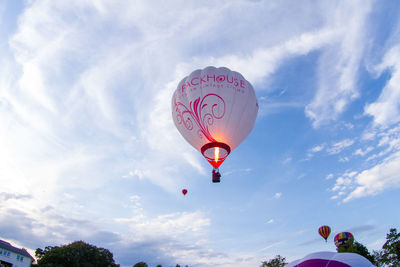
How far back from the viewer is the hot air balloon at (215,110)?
1492cm

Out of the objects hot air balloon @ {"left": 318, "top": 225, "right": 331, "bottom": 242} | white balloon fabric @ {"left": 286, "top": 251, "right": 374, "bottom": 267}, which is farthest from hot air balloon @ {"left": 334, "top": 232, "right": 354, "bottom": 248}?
white balloon fabric @ {"left": 286, "top": 251, "right": 374, "bottom": 267}

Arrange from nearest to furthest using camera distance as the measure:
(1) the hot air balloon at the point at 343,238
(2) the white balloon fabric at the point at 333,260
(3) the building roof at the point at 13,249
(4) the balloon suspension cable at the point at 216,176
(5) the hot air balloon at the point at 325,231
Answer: (2) the white balloon fabric at the point at 333,260, (4) the balloon suspension cable at the point at 216,176, (5) the hot air balloon at the point at 325,231, (1) the hot air balloon at the point at 343,238, (3) the building roof at the point at 13,249

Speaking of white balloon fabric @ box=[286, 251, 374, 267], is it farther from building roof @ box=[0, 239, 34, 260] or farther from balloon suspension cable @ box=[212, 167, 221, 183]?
building roof @ box=[0, 239, 34, 260]

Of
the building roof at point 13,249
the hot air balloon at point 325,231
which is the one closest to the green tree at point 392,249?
the hot air balloon at point 325,231

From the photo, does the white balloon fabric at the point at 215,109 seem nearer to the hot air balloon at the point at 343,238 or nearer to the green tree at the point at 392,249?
the green tree at the point at 392,249

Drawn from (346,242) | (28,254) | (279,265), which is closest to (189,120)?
(279,265)

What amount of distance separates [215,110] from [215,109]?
53mm

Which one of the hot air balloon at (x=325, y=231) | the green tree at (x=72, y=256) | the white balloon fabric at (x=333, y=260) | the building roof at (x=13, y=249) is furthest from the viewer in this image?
the building roof at (x=13, y=249)

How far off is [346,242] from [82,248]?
4382 cm

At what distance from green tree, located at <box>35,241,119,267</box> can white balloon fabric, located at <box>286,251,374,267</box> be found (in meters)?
50.5

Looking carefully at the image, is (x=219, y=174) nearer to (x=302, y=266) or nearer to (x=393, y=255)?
(x=302, y=266)

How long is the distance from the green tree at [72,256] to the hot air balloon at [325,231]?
39.2 meters

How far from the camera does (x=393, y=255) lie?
20906 mm

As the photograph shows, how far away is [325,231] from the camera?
34.7m
